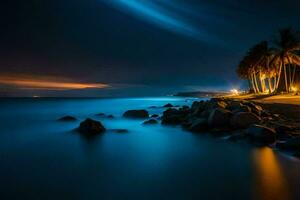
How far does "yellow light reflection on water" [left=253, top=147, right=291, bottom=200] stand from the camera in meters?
6.34

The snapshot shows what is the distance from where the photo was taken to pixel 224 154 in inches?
420

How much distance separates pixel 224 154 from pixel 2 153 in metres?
10.0

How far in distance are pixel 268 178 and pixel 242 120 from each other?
22.3 feet

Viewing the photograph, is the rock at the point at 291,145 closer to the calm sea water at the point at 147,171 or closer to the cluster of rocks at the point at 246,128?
the cluster of rocks at the point at 246,128

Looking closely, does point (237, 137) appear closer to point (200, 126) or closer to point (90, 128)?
point (200, 126)

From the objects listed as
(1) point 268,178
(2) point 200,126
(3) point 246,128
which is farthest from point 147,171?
(2) point 200,126

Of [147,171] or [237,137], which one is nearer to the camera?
[147,171]

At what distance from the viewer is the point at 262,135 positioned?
11617mm

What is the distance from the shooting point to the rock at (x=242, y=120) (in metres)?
14.0

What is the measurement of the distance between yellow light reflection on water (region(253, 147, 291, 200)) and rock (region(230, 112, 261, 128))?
11.5 ft

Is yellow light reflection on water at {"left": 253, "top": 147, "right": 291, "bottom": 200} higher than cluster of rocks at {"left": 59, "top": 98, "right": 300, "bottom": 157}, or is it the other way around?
cluster of rocks at {"left": 59, "top": 98, "right": 300, "bottom": 157}

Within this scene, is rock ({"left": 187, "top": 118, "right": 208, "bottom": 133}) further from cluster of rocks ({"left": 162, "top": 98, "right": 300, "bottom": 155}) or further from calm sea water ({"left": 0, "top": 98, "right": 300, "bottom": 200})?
calm sea water ({"left": 0, "top": 98, "right": 300, "bottom": 200})

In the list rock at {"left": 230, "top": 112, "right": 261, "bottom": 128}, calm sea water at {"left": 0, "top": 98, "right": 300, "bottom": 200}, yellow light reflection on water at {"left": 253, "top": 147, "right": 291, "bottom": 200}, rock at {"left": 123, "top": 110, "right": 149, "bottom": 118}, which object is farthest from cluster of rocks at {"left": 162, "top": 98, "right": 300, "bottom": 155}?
rock at {"left": 123, "top": 110, "right": 149, "bottom": 118}

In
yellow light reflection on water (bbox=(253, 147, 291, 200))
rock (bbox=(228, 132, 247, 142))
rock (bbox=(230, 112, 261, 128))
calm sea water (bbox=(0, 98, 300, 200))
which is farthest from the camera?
rock (bbox=(230, 112, 261, 128))
